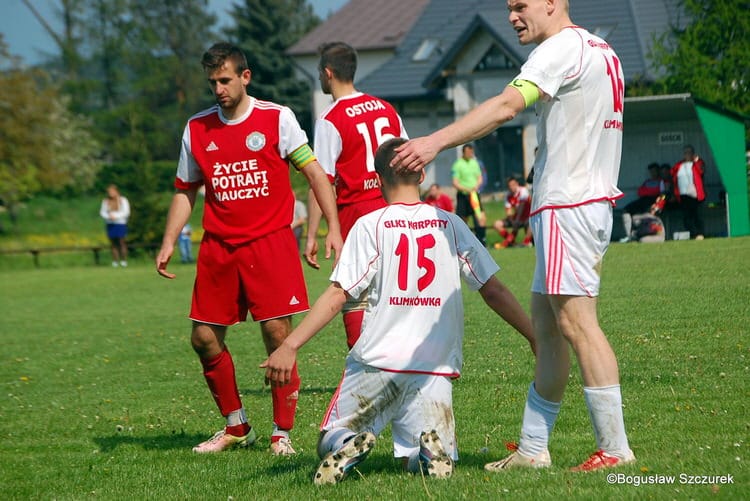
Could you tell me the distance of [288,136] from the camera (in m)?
7.09

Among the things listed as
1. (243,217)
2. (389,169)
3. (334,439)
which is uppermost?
(389,169)

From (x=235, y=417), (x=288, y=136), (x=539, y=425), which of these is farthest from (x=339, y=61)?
(x=539, y=425)

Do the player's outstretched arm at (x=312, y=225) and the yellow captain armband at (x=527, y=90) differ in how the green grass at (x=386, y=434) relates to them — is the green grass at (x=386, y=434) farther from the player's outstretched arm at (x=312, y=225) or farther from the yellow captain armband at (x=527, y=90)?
the yellow captain armband at (x=527, y=90)

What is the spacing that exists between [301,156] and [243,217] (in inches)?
21.7

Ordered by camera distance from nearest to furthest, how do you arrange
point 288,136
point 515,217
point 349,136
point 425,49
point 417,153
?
point 417,153
point 288,136
point 349,136
point 515,217
point 425,49

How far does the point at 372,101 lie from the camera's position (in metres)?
8.35

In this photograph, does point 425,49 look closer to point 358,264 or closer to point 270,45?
point 270,45

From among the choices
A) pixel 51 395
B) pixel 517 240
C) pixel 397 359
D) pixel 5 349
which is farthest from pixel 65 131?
pixel 397 359

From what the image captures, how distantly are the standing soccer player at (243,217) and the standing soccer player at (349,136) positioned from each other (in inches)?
42.9

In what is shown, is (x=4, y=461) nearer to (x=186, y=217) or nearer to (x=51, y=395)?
(x=186, y=217)

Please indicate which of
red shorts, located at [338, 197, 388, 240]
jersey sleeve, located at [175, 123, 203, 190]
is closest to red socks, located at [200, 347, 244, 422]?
jersey sleeve, located at [175, 123, 203, 190]

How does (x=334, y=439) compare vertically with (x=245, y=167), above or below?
below

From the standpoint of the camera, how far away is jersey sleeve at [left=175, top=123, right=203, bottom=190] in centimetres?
718

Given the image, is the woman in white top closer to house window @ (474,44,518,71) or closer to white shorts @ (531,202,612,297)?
house window @ (474,44,518,71)
